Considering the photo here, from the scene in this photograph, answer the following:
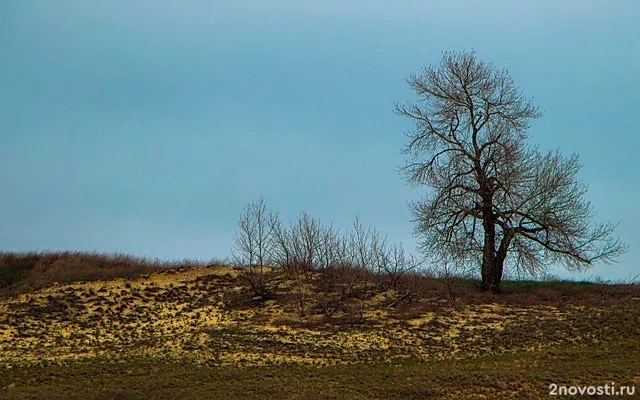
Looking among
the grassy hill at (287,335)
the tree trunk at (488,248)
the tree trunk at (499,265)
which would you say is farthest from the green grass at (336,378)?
the tree trunk at (488,248)

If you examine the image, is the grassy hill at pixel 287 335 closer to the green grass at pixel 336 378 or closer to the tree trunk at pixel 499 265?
the green grass at pixel 336 378

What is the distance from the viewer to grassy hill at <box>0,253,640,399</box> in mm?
22016

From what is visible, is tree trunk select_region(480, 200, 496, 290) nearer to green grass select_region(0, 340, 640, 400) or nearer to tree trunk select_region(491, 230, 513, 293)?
tree trunk select_region(491, 230, 513, 293)

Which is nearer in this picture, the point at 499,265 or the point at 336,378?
the point at 336,378

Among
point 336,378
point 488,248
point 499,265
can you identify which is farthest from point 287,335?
point 499,265

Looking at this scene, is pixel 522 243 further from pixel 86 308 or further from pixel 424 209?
pixel 86 308

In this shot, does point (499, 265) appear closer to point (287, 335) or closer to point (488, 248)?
point (488, 248)

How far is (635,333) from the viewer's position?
91.2 ft

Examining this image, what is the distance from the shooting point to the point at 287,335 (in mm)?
29172

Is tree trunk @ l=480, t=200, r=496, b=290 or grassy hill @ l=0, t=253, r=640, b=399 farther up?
tree trunk @ l=480, t=200, r=496, b=290

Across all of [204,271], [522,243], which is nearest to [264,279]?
[204,271]

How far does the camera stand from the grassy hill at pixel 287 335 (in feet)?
72.2

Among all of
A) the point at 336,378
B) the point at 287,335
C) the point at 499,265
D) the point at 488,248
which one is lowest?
the point at 336,378

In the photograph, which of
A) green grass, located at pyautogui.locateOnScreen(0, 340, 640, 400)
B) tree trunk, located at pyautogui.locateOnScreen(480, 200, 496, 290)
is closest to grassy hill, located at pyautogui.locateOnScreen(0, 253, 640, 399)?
green grass, located at pyautogui.locateOnScreen(0, 340, 640, 400)
